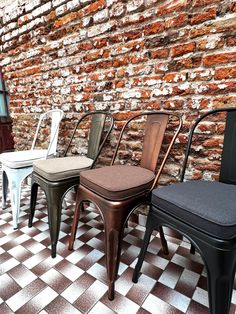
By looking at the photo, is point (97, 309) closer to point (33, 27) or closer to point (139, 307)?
point (139, 307)

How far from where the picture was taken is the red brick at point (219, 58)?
1.19 m

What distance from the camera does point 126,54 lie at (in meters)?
1.60

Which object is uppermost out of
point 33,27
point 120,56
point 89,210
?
point 33,27

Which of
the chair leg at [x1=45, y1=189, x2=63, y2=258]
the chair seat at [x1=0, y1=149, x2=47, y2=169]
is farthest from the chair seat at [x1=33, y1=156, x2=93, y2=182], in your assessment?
the chair seat at [x1=0, y1=149, x2=47, y2=169]

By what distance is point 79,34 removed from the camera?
1.84 metres

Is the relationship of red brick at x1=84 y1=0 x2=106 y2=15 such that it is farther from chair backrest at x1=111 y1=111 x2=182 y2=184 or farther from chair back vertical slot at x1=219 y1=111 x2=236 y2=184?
chair back vertical slot at x1=219 y1=111 x2=236 y2=184

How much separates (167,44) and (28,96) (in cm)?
188

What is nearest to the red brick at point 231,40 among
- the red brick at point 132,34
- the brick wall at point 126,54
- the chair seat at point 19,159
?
the brick wall at point 126,54

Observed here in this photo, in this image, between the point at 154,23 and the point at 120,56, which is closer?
the point at 154,23

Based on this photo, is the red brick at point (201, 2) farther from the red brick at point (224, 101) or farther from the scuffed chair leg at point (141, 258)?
the scuffed chair leg at point (141, 258)

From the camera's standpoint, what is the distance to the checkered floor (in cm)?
102

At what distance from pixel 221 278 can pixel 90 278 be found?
76cm

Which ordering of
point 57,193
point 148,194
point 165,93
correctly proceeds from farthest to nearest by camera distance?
1. point 165,93
2. point 57,193
3. point 148,194

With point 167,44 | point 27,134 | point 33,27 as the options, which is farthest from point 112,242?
point 33,27
